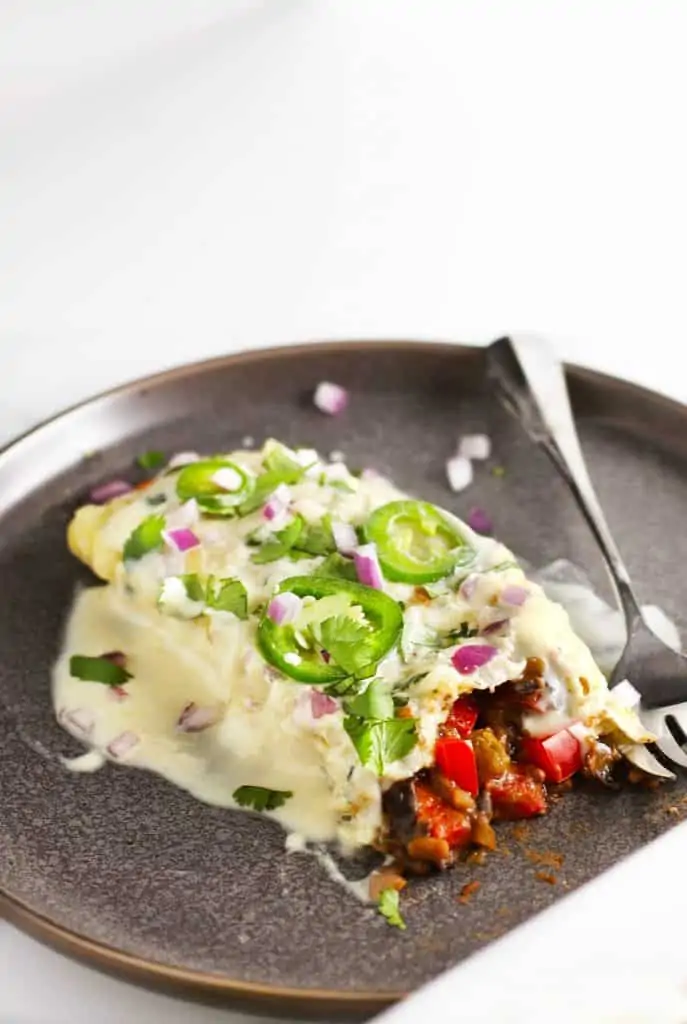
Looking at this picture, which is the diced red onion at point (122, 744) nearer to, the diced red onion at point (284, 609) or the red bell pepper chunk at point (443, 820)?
the diced red onion at point (284, 609)

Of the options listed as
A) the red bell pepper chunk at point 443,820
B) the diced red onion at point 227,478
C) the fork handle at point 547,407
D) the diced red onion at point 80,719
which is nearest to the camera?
the red bell pepper chunk at point 443,820

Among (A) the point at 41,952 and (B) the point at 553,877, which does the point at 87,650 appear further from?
(B) the point at 553,877

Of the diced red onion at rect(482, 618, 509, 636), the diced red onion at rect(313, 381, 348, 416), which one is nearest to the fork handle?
the diced red onion at rect(313, 381, 348, 416)

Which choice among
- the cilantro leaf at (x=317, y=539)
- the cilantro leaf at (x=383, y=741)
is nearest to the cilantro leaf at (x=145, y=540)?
the cilantro leaf at (x=317, y=539)

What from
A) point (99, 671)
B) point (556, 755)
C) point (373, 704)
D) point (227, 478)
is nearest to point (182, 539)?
point (227, 478)

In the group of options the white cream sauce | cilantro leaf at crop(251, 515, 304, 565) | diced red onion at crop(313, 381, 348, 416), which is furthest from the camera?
diced red onion at crop(313, 381, 348, 416)

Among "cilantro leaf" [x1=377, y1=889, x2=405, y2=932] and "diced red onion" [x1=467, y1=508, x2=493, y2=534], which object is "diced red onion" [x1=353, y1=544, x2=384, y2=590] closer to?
"diced red onion" [x1=467, y1=508, x2=493, y2=534]
